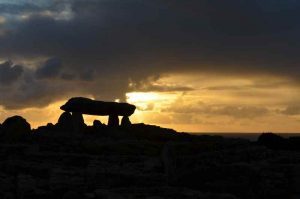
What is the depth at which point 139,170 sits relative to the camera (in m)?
21.7

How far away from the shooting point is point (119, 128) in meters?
37.4

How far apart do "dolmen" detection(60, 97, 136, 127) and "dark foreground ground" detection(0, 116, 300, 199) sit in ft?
25.9

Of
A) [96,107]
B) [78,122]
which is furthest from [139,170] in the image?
[96,107]

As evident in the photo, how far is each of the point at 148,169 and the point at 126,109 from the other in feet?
63.1

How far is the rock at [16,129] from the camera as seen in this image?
104 ft

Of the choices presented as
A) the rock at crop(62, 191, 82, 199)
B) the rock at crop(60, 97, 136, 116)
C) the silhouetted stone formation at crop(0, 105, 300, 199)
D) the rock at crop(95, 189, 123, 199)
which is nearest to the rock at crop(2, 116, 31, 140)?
the silhouetted stone formation at crop(0, 105, 300, 199)

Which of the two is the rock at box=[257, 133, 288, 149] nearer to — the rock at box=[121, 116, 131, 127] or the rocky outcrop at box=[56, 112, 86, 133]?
the rock at box=[121, 116, 131, 127]

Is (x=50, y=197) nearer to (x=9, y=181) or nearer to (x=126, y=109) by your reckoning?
(x=9, y=181)

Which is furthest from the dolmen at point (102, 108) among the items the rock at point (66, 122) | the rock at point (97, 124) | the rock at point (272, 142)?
the rock at point (272, 142)

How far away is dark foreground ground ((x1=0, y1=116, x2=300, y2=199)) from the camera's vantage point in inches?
725

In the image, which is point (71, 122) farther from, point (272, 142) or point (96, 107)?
point (272, 142)

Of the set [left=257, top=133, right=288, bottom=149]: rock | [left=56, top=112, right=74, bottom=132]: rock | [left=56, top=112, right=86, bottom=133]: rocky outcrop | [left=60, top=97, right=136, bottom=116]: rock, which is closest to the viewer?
[left=257, top=133, right=288, bottom=149]: rock

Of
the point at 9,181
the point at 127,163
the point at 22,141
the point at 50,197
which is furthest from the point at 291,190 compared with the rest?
the point at 22,141

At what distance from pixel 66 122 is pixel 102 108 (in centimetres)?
306
